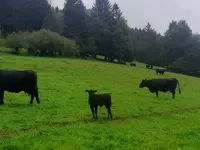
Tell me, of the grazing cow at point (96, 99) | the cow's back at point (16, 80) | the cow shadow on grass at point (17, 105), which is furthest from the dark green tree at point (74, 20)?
the grazing cow at point (96, 99)

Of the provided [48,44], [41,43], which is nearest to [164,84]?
[48,44]

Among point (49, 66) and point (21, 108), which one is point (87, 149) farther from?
point (49, 66)

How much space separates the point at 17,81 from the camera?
22.0 m

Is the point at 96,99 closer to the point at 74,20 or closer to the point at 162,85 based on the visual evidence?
the point at 162,85

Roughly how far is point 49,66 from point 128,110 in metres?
26.3

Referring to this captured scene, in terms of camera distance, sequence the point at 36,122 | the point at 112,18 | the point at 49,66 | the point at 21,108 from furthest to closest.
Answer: the point at 112,18 → the point at 49,66 → the point at 21,108 → the point at 36,122

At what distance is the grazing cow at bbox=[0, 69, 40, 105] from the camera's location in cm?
2152

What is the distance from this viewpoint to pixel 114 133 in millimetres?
14922

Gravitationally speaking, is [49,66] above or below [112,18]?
below

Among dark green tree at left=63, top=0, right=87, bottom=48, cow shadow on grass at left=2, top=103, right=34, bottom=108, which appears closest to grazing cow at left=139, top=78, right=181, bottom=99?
cow shadow on grass at left=2, top=103, right=34, bottom=108

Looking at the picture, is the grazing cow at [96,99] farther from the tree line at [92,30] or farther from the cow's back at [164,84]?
the tree line at [92,30]

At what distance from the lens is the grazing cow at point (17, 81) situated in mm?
21516

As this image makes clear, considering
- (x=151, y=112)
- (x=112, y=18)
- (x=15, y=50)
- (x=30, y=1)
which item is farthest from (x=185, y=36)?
(x=151, y=112)

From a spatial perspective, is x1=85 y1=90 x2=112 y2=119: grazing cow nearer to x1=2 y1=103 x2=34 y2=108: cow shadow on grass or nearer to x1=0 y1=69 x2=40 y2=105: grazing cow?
x1=2 y1=103 x2=34 y2=108: cow shadow on grass
